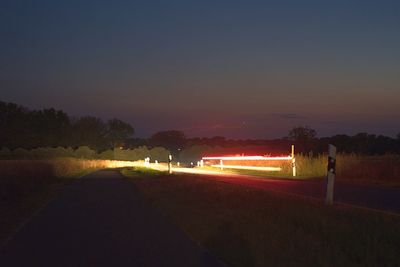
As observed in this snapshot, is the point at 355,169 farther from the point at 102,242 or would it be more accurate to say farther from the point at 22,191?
the point at 102,242

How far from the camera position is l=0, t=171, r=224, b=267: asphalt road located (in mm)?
10148

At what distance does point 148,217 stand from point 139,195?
8706mm

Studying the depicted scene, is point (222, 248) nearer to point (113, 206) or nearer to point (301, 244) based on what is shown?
point (301, 244)

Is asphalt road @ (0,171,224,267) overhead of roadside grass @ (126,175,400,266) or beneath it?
beneath

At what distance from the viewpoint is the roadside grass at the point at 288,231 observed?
31.8 ft

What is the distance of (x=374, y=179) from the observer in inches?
1262

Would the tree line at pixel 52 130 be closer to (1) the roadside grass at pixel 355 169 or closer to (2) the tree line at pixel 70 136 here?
(2) the tree line at pixel 70 136

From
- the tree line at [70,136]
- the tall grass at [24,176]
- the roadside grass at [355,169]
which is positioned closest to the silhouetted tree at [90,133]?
the tree line at [70,136]

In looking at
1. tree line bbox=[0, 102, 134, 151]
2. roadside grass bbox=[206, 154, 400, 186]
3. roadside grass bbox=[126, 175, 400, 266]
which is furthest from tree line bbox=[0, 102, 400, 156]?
roadside grass bbox=[126, 175, 400, 266]

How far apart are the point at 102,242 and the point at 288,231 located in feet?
12.6

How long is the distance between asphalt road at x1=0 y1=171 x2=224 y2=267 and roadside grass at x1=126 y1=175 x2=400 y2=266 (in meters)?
0.57

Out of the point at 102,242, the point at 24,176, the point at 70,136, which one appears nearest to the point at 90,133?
the point at 70,136

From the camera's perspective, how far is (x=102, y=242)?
12.1 metres

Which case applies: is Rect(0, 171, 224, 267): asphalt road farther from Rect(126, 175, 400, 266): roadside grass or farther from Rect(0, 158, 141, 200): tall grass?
Rect(0, 158, 141, 200): tall grass
